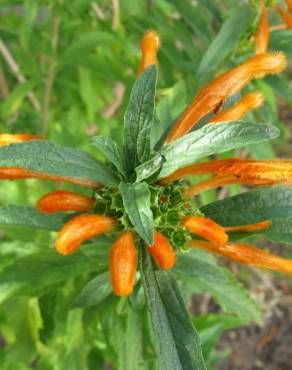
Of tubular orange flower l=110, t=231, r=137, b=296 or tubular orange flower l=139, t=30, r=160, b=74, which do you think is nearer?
tubular orange flower l=110, t=231, r=137, b=296

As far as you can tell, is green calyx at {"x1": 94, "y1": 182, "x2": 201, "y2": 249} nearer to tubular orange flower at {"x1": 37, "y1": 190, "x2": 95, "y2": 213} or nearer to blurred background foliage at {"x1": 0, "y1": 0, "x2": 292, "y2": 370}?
tubular orange flower at {"x1": 37, "y1": 190, "x2": 95, "y2": 213}

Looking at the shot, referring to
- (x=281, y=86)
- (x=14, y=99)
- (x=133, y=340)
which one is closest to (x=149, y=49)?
(x=281, y=86)

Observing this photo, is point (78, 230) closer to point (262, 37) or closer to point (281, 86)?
point (262, 37)

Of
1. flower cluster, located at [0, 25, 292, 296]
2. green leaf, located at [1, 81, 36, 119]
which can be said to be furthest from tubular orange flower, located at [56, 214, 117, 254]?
green leaf, located at [1, 81, 36, 119]

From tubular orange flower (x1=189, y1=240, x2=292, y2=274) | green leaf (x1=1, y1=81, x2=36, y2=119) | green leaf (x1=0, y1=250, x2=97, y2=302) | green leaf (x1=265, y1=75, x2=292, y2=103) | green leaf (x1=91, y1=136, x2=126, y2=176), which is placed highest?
green leaf (x1=1, y1=81, x2=36, y2=119)

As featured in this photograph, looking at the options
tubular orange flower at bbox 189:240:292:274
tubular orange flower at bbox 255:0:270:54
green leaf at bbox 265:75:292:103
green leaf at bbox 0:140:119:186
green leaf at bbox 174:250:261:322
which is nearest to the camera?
green leaf at bbox 0:140:119:186

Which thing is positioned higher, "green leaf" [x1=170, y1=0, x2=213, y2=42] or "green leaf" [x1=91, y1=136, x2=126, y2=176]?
"green leaf" [x1=170, y1=0, x2=213, y2=42]
